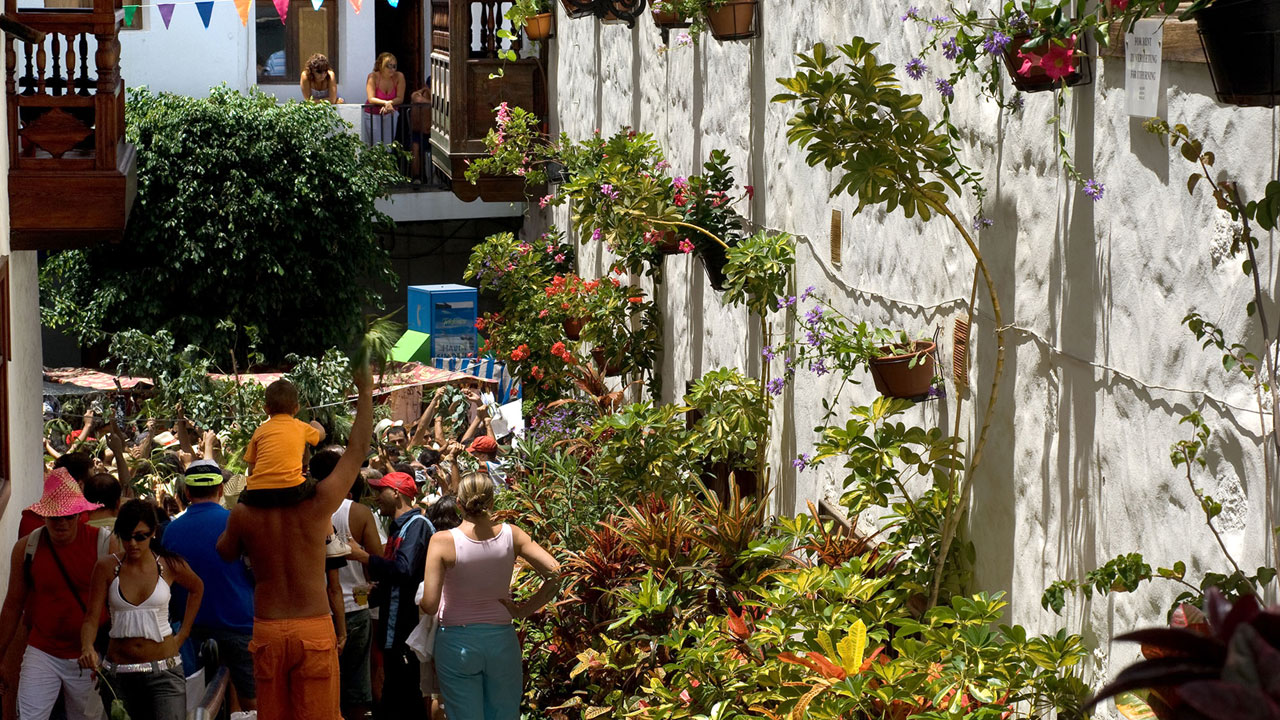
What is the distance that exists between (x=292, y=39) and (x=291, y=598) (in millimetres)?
16988

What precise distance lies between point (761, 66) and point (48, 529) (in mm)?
4114

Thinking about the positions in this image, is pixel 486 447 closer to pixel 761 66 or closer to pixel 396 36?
pixel 761 66

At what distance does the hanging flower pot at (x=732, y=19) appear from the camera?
303 inches

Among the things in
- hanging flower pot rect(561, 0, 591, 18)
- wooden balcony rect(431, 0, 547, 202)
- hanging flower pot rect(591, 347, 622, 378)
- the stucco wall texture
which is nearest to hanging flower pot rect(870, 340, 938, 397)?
the stucco wall texture

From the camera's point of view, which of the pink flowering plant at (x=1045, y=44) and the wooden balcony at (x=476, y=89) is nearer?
the pink flowering plant at (x=1045, y=44)

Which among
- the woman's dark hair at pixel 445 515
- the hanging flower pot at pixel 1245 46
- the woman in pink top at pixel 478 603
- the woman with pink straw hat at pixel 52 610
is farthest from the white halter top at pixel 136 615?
the hanging flower pot at pixel 1245 46

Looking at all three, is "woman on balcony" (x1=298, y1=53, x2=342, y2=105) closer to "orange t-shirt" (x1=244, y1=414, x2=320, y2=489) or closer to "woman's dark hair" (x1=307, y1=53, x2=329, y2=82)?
"woman's dark hair" (x1=307, y1=53, x2=329, y2=82)

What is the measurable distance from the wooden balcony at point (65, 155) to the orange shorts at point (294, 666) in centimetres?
282

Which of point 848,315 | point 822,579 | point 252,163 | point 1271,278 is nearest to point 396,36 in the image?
point 252,163

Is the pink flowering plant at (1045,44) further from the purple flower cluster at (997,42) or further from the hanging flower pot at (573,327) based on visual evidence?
the hanging flower pot at (573,327)

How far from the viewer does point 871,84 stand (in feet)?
14.7

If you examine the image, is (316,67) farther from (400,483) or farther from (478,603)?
(478,603)

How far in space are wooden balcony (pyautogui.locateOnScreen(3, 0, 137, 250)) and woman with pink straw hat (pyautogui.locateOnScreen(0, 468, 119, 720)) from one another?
6.84 feet

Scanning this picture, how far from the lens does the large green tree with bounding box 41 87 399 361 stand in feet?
56.1
